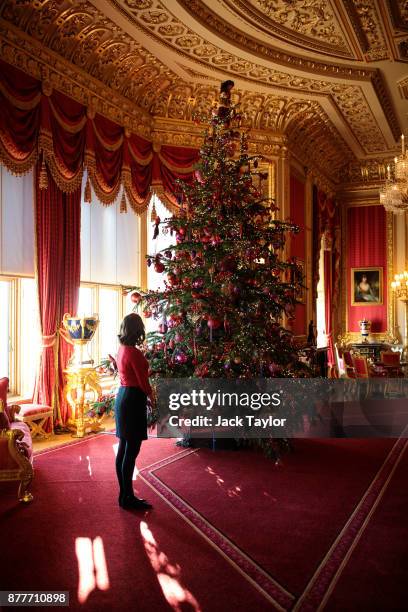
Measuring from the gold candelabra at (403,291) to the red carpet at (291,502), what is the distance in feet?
19.7

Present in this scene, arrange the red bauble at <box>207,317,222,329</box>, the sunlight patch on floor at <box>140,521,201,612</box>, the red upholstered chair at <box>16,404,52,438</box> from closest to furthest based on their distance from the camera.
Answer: the sunlight patch on floor at <box>140,521,201,612</box> < the red bauble at <box>207,317,222,329</box> < the red upholstered chair at <box>16,404,52,438</box>

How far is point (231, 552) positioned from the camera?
3.21m

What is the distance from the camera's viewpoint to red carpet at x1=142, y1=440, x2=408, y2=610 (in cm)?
302

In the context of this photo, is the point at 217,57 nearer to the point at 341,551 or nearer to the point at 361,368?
the point at 361,368

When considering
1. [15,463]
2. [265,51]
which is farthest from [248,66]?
[15,463]

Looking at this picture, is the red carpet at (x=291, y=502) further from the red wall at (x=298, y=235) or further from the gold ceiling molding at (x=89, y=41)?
the gold ceiling molding at (x=89, y=41)

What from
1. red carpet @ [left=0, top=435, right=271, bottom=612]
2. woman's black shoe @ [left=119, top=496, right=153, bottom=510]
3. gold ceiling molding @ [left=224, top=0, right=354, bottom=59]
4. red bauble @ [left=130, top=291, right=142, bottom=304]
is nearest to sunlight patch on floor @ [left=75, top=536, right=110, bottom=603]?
red carpet @ [left=0, top=435, right=271, bottom=612]

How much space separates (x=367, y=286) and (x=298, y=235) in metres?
3.02

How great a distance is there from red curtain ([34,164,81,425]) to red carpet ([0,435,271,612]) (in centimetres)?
186

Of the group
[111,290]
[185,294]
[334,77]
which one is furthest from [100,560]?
[334,77]

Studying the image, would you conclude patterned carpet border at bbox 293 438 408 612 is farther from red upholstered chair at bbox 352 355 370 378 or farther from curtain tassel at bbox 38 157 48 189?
curtain tassel at bbox 38 157 48 189

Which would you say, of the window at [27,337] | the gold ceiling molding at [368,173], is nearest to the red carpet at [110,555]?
the window at [27,337]

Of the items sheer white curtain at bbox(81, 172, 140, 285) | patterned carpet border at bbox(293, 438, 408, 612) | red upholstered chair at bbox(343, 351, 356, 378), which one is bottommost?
patterned carpet border at bbox(293, 438, 408, 612)

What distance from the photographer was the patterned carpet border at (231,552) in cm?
273
